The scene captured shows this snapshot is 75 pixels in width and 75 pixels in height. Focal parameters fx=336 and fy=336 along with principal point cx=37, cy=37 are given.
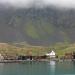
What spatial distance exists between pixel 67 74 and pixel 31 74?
17526 mm

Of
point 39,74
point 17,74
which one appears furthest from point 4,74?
point 39,74

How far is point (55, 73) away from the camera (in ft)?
558

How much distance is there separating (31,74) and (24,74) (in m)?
3.74

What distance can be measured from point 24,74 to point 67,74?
21162mm

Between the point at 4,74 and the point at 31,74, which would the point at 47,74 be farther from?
the point at 4,74

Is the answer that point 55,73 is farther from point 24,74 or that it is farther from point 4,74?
point 4,74

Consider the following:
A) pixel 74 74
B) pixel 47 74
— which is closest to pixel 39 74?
pixel 47 74

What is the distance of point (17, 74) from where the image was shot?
16212 centimetres

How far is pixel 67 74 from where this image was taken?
532 feet

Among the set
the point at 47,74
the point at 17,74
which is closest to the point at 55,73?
the point at 47,74

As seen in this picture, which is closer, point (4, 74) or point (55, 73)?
point (4, 74)

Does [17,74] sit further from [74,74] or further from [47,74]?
[74,74]

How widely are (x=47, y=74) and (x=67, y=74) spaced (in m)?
9.79

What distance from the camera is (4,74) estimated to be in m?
160
